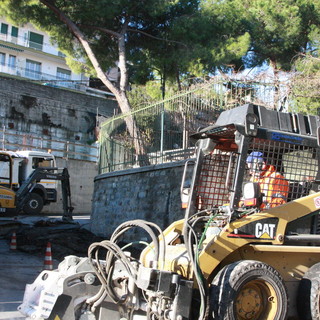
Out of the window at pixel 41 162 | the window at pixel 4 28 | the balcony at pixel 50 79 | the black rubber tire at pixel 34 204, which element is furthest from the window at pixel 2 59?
the black rubber tire at pixel 34 204

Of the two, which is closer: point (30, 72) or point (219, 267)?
point (219, 267)

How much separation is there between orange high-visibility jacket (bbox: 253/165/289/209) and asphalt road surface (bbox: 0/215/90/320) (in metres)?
3.47

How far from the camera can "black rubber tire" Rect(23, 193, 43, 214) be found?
78.9ft

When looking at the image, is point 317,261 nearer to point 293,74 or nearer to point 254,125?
point 254,125

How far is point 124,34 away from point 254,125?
46.5ft

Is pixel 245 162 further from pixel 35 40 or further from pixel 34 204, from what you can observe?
pixel 35 40

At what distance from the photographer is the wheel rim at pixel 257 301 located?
478cm

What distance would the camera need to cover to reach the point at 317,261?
5.41 meters

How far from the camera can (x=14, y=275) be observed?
30.9 feet

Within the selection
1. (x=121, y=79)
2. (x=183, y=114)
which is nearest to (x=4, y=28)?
(x=121, y=79)

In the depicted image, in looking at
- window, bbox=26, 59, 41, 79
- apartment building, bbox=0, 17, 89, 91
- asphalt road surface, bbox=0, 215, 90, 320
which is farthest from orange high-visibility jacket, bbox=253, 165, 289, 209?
window, bbox=26, 59, 41, 79

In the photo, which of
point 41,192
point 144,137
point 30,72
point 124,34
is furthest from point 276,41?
point 30,72

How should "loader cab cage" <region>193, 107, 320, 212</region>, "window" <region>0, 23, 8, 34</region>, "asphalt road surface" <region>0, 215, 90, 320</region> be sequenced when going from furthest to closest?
"window" <region>0, 23, 8, 34</region>, "asphalt road surface" <region>0, 215, 90, 320</region>, "loader cab cage" <region>193, 107, 320, 212</region>

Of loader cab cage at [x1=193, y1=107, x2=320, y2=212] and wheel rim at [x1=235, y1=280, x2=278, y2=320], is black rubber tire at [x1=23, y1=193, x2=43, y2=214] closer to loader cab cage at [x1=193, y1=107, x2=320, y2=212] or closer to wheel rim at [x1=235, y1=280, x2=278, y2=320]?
loader cab cage at [x1=193, y1=107, x2=320, y2=212]
